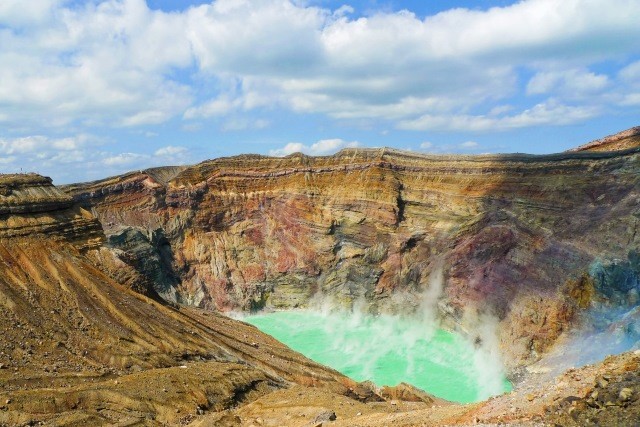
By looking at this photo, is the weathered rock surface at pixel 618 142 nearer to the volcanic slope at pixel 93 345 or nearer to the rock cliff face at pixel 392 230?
the rock cliff face at pixel 392 230

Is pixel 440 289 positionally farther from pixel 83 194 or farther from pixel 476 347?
pixel 83 194

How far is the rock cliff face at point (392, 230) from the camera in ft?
96.4

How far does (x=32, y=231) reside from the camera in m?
23.9

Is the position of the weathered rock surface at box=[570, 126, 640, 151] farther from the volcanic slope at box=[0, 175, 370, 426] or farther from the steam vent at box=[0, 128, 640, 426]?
the volcanic slope at box=[0, 175, 370, 426]

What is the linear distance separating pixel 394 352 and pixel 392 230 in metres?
10.1

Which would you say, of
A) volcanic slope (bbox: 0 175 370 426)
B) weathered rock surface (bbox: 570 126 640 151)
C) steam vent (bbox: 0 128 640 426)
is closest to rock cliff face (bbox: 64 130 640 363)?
steam vent (bbox: 0 128 640 426)

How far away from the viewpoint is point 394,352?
31047mm

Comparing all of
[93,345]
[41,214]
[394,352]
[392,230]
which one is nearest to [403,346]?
[394,352]

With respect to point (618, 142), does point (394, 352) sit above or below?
below

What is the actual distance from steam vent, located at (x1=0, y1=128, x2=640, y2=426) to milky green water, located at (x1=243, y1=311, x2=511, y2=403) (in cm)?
13

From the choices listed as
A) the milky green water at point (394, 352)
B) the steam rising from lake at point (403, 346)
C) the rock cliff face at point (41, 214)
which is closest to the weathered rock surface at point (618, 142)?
the steam rising from lake at point (403, 346)

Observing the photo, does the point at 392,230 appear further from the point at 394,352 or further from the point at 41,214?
the point at 41,214

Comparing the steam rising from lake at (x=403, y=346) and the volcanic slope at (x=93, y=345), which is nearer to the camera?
the volcanic slope at (x=93, y=345)

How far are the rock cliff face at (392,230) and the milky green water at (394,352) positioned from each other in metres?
1.47
